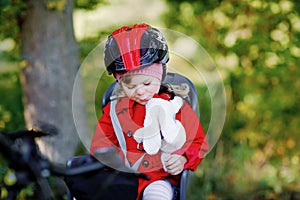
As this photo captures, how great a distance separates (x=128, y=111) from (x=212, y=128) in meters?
0.47

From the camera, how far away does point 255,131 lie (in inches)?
235

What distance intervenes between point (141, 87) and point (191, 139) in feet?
1.18

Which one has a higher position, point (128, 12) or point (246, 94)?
point (128, 12)

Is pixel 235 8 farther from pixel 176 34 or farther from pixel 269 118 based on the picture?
pixel 176 34

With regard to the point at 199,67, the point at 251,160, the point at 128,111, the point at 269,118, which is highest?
the point at 199,67

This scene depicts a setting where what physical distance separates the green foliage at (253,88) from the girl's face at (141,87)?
8.66ft

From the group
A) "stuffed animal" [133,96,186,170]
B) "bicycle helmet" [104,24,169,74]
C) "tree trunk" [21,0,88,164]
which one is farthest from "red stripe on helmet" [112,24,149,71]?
"tree trunk" [21,0,88,164]

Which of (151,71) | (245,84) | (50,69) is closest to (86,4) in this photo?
(50,69)

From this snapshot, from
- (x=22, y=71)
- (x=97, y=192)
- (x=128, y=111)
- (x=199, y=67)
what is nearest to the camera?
(x=97, y=192)

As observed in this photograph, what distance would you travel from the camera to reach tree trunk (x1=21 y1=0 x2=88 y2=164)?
4.38 metres

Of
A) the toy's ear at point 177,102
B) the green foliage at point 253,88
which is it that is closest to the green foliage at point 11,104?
the green foliage at point 253,88

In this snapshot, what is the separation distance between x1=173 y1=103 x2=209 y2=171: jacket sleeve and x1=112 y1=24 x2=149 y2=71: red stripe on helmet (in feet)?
1.20

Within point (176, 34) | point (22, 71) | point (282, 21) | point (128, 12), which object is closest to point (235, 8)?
point (282, 21)

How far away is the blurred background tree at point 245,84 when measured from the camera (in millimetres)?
5062
